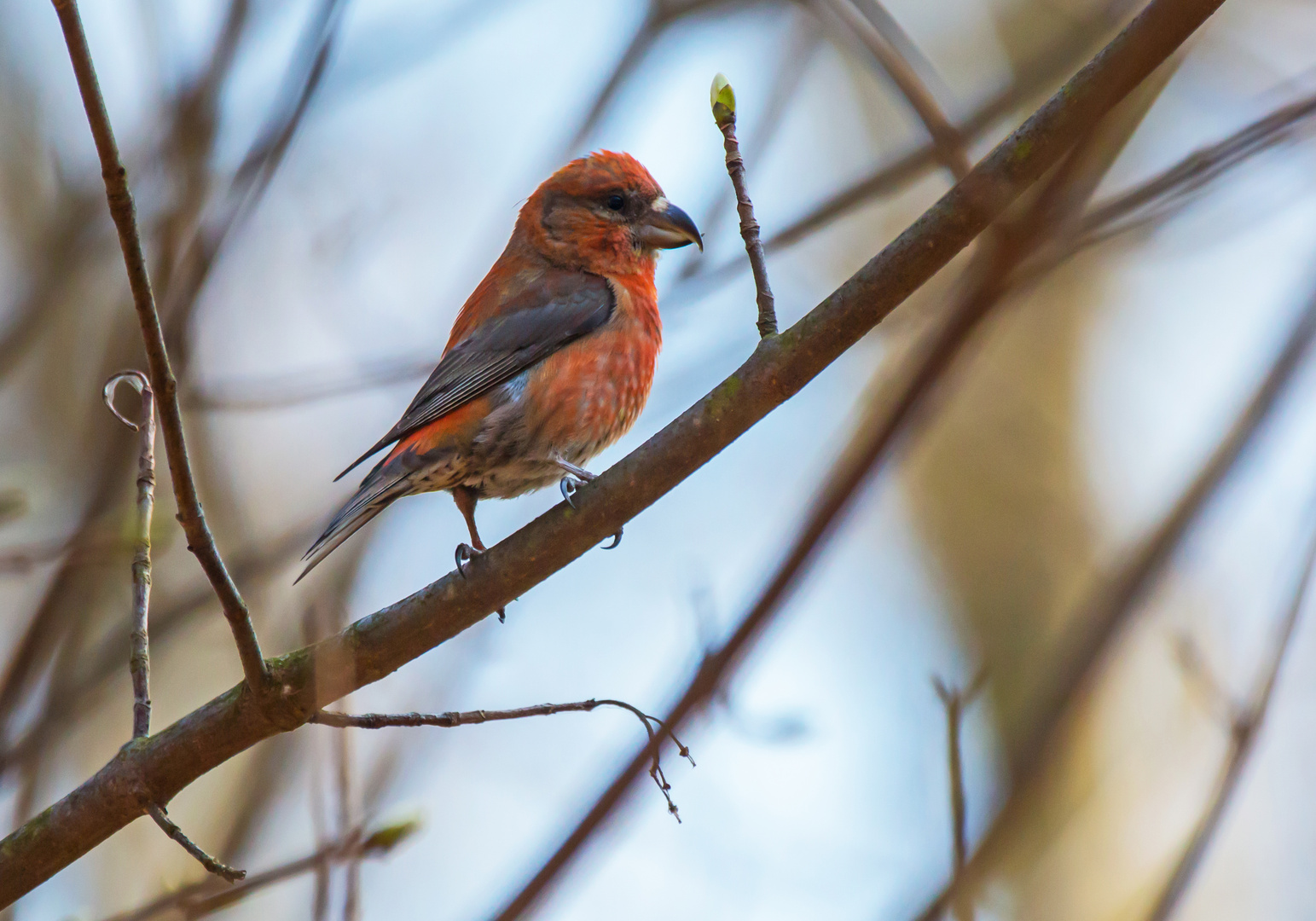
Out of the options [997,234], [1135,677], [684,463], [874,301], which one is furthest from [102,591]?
[1135,677]

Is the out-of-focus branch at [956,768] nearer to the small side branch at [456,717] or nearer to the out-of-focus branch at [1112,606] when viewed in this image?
the out-of-focus branch at [1112,606]

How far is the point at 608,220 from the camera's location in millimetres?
6277

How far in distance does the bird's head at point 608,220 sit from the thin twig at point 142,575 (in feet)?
9.70

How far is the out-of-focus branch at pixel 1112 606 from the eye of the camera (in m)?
2.31

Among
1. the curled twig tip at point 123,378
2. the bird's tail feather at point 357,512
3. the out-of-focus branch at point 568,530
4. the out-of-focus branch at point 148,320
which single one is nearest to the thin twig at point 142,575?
the curled twig tip at point 123,378

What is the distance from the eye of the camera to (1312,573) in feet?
10.2

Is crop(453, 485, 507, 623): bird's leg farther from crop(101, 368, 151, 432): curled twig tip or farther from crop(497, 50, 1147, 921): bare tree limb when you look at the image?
crop(497, 50, 1147, 921): bare tree limb

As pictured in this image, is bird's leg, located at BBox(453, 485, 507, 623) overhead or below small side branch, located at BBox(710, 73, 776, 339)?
overhead

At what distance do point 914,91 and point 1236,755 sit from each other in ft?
6.46

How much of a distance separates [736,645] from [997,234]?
2.35ft

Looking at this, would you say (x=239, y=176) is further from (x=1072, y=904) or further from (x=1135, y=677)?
(x=1072, y=904)

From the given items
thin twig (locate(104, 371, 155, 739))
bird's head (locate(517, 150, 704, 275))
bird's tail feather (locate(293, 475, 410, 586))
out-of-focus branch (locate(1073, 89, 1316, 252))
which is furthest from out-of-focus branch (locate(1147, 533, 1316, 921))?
bird's head (locate(517, 150, 704, 275))

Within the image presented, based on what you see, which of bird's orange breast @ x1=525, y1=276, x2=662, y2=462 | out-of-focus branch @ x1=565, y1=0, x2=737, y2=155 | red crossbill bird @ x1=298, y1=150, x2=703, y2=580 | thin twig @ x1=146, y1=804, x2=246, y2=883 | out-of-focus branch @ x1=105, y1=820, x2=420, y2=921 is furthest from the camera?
out-of-focus branch @ x1=565, y1=0, x2=737, y2=155

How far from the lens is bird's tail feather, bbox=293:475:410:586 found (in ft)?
14.4
